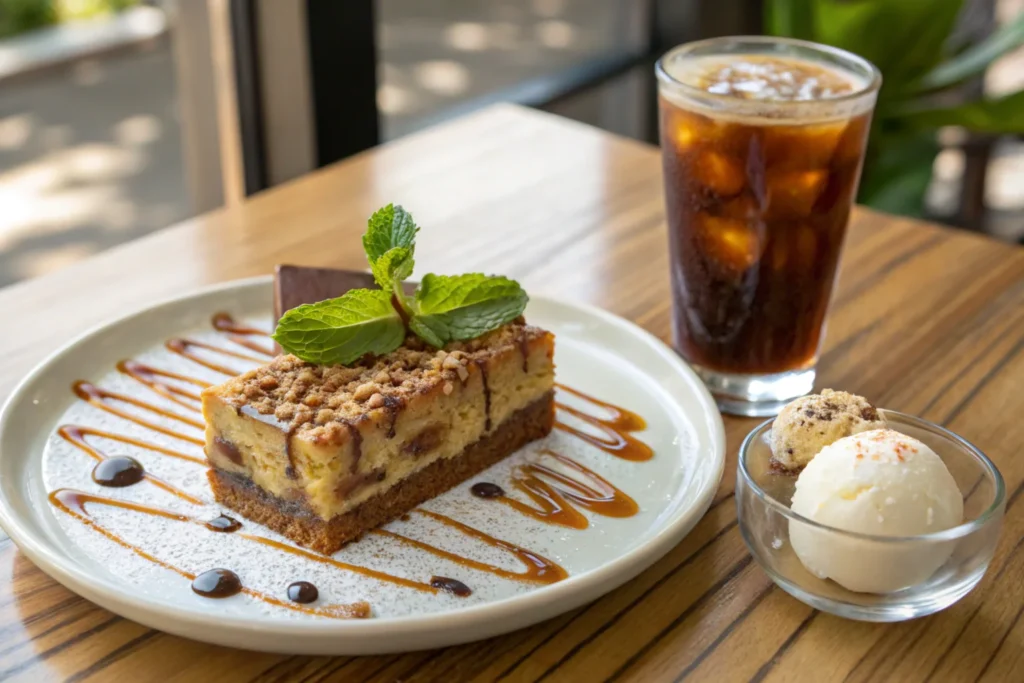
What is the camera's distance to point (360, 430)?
1.14 meters

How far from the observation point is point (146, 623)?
3.17ft

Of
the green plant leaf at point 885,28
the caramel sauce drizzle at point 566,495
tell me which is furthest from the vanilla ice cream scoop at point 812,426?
the green plant leaf at point 885,28

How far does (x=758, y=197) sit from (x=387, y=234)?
43 cm

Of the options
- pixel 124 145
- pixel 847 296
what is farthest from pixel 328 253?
pixel 124 145

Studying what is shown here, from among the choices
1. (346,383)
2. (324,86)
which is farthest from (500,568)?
(324,86)

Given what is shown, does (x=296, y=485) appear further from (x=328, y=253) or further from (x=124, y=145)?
(x=124, y=145)

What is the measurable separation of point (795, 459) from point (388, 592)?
42 cm

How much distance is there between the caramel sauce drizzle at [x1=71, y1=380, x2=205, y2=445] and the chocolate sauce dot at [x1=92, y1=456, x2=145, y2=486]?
7 centimetres

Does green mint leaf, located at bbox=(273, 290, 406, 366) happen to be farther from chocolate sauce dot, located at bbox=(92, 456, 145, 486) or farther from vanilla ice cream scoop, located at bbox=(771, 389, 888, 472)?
vanilla ice cream scoop, located at bbox=(771, 389, 888, 472)

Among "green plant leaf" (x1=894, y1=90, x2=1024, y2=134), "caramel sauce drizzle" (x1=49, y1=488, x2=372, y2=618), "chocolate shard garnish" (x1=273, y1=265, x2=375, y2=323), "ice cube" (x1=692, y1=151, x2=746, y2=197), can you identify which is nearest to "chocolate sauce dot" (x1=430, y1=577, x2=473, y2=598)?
"caramel sauce drizzle" (x1=49, y1=488, x2=372, y2=618)

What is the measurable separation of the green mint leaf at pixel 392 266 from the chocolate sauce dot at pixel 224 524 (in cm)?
31

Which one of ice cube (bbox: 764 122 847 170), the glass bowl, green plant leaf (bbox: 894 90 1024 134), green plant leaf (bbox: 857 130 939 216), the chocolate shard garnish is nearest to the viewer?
the glass bowl

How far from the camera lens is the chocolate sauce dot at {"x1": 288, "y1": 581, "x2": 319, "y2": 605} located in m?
1.05

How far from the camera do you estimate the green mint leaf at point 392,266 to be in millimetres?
1261
